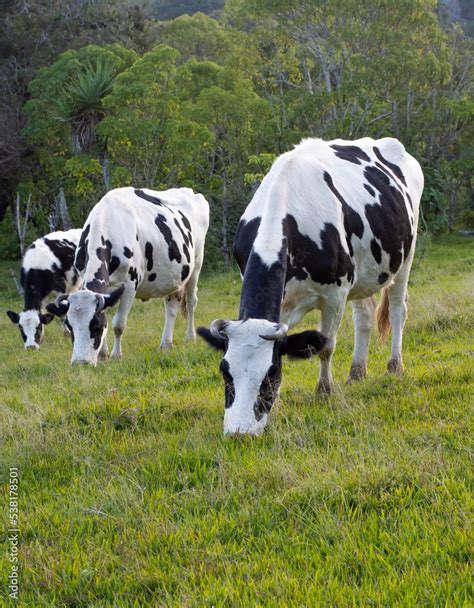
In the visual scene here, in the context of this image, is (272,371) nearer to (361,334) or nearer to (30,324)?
(361,334)

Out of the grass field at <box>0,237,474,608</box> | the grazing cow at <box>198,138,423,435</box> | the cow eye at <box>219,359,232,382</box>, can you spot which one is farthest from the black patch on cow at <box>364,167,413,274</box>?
the cow eye at <box>219,359,232,382</box>

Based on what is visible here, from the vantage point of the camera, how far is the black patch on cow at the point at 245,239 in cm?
560

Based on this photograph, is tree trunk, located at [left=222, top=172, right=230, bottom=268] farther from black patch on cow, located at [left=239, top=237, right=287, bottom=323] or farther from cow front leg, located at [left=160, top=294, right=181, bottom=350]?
black patch on cow, located at [left=239, top=237, right=287, bottom=323]

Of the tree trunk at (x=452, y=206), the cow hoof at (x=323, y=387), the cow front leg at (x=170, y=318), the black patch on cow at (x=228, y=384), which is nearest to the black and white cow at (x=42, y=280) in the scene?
the cow front leg at (x=170, y=318)

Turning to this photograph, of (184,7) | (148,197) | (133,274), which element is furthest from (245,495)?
(184,7)

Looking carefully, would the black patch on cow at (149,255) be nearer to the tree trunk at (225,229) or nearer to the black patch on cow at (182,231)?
the black patch on cow at (182,231)

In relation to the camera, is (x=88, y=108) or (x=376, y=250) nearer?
(x=376, y=250)

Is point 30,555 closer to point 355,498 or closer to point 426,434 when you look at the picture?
point 355,498

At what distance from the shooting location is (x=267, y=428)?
4.92 metres

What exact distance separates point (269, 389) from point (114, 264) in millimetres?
5097

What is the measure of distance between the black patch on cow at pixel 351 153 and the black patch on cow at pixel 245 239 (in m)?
1.82

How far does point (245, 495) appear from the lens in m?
3.95

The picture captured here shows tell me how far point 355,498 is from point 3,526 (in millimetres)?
1993

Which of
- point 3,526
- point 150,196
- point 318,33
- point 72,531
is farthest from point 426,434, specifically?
point 318,33
